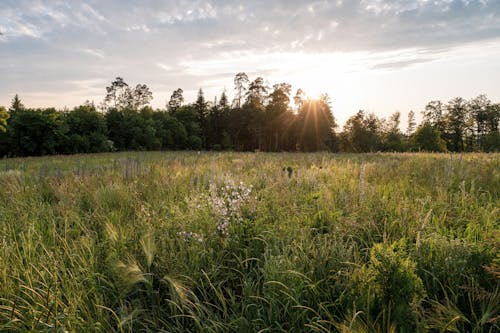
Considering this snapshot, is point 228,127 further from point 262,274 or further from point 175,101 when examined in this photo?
point 262,274

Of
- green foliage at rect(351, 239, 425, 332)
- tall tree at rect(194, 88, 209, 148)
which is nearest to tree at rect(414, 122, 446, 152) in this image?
tall tree at rect(194, 88, 209, 148)

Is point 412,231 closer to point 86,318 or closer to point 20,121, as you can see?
point 86,318

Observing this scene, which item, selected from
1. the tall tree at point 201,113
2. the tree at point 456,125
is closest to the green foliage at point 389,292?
the tall tree at point 201,113

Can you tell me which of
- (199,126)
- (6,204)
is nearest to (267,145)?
(199,126)

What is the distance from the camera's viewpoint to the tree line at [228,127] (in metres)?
40.6

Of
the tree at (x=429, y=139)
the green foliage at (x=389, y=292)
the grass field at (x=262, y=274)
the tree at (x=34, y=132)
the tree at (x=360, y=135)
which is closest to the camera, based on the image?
the green foliage at (x=389, y=292)

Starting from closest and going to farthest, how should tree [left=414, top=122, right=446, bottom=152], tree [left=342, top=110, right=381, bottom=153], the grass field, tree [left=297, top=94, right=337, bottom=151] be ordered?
the grass field < tree [left=297, top=94, right=337, bottom=151] < tree [left=414, top=122, right=446, bottom=152] < tree [left=342, top=110, right=381, bottom=153]

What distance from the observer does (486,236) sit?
90.4 inches

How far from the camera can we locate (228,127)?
61.9 metres

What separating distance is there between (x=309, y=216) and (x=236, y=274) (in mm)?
1186

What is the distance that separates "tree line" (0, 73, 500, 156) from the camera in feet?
133

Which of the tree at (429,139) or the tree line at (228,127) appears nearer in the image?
the tree line at (228,127)

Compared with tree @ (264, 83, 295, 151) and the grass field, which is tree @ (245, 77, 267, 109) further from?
the grass field

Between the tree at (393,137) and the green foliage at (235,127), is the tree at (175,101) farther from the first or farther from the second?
the tree at (393,137)
